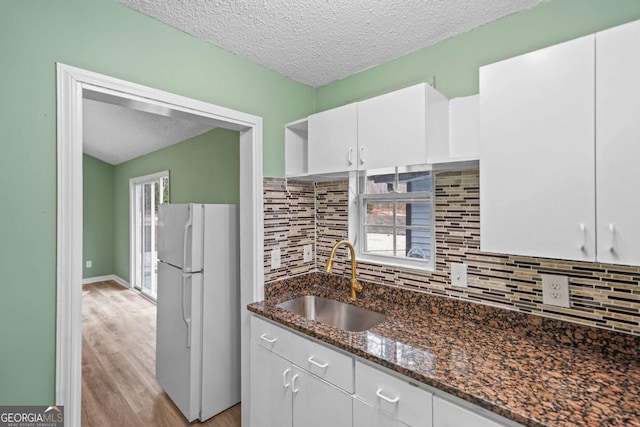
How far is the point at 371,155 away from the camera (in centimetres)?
165

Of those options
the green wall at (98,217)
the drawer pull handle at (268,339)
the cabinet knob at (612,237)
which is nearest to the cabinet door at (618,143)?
the cabinet knob at (612,237)

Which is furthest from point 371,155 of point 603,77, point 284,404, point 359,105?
point 284,404

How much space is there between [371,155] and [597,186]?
3.03ft

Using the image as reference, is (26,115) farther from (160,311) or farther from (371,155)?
(160,311)

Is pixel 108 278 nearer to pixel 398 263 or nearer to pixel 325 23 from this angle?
pixel 398 263

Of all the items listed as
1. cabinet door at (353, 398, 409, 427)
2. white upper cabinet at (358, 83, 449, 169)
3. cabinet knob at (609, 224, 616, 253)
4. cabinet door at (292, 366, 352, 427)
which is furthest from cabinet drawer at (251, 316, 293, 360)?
cabinet knob at (609, 224, 616, 253)

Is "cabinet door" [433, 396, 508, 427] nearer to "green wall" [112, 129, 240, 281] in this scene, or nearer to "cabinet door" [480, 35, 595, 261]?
"cabinet door" [480, 35, 595, 261]

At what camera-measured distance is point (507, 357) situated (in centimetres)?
120

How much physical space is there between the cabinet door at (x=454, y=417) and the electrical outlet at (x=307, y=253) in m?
1.35

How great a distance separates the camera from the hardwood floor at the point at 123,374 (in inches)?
88.0

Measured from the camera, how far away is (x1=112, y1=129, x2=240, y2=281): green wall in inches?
124

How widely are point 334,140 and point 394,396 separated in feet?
4.28

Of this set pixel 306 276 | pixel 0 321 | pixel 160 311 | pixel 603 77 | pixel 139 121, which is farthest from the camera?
pixel 139 121
